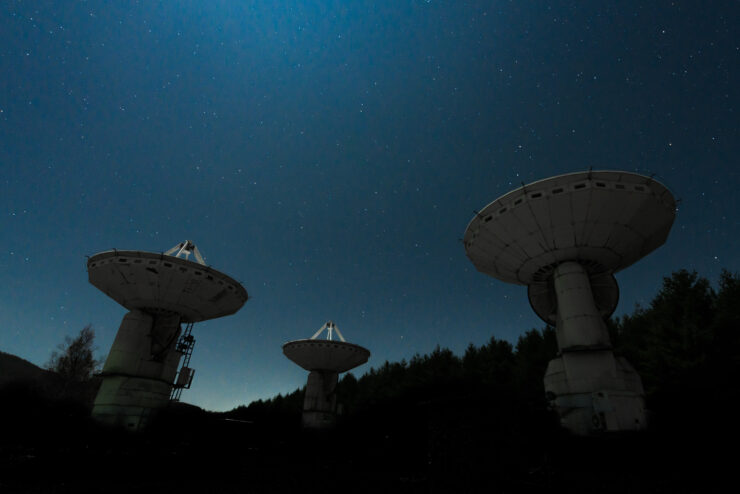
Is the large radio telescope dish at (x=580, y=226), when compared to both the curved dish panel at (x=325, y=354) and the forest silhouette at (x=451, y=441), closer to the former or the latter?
the forest silhouette at (x=451, y=441)

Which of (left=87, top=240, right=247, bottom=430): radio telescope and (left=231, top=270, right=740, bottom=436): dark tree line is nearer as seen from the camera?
(left=231, top=270, right=740, bottom=436): dark tree line

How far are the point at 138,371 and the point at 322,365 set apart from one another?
18396mm

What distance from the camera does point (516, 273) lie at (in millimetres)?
22188

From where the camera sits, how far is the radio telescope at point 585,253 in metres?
16.9

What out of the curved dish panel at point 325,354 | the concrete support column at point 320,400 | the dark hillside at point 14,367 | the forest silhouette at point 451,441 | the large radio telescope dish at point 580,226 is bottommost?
the forest silhouette at point 451,441

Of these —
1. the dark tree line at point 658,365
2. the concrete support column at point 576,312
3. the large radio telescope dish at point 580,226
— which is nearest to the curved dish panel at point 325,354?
the dark tree line at point 658,365

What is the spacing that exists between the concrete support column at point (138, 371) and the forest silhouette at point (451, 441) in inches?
38.9

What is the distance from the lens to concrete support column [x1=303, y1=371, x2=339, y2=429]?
3728 cm

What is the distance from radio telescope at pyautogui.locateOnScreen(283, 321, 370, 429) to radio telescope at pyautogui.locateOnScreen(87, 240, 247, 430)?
12.9 metres

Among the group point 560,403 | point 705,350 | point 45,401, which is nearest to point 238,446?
point 45,401

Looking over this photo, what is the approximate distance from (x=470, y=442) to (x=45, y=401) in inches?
1110

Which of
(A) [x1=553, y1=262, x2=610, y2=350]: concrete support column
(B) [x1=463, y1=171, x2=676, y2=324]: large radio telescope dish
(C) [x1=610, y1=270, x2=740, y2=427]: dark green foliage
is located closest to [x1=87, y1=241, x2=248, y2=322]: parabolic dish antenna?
(B) [x1=463, y1=171, x2=676, y2=324]: large radio telescope dish

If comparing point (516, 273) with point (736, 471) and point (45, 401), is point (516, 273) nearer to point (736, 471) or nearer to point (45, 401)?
point (736, 471)

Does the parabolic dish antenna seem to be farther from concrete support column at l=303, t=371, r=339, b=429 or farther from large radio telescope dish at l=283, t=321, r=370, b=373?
concrete support column at l=303, t=371, r=339, b=429
